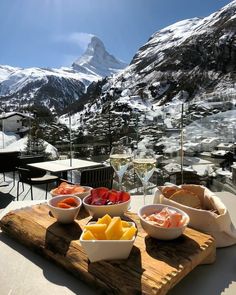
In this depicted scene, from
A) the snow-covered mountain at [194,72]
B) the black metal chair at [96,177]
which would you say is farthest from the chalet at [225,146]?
the snow-covered mountain at [194,72]

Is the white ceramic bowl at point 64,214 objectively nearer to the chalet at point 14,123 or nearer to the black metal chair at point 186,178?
the black metal chair at point 186,178

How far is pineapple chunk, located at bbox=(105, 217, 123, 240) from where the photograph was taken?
77cm

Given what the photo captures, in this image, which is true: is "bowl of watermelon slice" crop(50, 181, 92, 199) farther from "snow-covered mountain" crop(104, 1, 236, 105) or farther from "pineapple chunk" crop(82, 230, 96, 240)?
"snow-covered mountain" crop(104, 1, 236, 105)

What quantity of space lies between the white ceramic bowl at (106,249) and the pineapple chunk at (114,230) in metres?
0.03

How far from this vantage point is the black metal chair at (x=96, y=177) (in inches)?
128

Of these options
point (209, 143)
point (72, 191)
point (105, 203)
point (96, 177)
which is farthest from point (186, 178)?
point (105, 203)

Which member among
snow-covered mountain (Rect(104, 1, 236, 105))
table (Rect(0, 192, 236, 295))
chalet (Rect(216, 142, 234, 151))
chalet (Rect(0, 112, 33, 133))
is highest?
snow-covered mountain (Rect(104, 1, 236, 105))

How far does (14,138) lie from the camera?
26.6 feet

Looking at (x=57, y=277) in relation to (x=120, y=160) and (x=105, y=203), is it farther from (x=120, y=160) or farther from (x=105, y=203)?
(x=120, y=160)

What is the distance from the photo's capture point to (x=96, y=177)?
334 cm

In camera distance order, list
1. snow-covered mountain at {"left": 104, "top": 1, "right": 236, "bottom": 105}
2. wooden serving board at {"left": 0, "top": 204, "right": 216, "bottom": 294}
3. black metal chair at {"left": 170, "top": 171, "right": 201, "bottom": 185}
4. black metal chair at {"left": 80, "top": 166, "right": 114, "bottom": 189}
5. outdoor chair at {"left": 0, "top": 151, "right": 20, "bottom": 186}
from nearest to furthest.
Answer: wooden serving board at {"left": 0, "top": 204, "right": 216, "bottom": 294} < black metal chair at {"left": 80, "top": 166, "right": 114, "bottom": 189} < black metal chair at {"left": 170, "top": 171, "right": 201, "bottom": 185} < outdoor chair at {"left": 0, "top": 151, "right": 20, "bottom": 186} < snow-covered mountain at {"left": 104, "top": 1, "right": 236, "bottom": 105}

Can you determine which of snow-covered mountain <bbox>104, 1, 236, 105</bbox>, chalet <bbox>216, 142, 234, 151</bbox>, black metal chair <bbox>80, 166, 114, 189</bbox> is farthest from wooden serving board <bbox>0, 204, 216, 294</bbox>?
snow-covered mountain <bbox>104, 1, 236, 105</bbox>

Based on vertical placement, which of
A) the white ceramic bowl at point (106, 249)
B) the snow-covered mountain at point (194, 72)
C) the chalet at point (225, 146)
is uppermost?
the snow-covered mountain at point (194, 72)

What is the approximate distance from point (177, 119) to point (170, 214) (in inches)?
158
